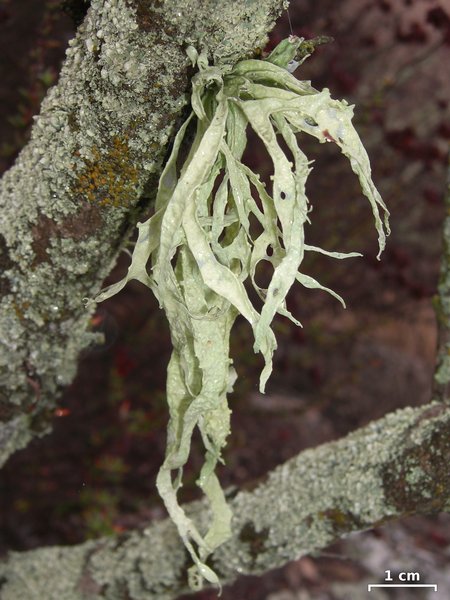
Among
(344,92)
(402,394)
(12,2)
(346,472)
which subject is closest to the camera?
(346,472)

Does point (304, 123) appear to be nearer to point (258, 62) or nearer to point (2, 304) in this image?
point (258, 62)

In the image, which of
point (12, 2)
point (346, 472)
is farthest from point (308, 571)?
point (12, 2)

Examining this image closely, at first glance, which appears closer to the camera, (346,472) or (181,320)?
(181,320)

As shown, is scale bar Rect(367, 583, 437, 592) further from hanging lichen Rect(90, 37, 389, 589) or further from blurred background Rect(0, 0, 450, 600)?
hanging lichen Rect(90, 37, 389, 589)

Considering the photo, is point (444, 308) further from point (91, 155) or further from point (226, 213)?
point (91, 155)

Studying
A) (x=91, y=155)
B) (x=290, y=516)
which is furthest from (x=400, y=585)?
(x=91, y=155)

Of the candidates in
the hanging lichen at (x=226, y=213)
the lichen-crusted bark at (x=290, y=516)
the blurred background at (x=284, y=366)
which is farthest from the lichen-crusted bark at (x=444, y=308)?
the blurred background at (x=284, y=366)

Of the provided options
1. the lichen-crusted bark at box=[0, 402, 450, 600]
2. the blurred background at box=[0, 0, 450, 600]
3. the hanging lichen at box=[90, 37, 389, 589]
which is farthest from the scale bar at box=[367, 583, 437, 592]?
the hanging lichen at box=[90, 37, 389, 589]
